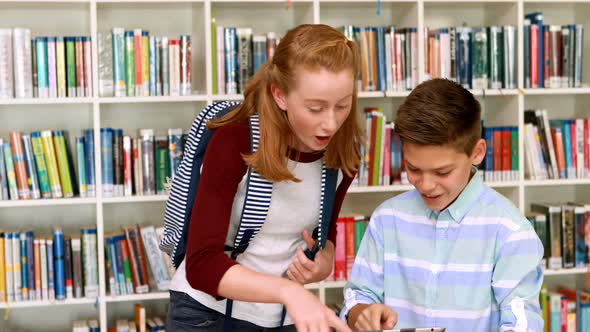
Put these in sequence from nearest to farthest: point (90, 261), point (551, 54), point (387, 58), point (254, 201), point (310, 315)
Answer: point (310, 315)
point (254, 201)
point (90, 261)
point (387, 58)
point (551, 54)

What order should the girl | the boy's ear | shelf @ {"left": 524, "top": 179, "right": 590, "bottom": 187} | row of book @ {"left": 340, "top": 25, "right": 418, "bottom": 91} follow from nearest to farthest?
the girl → the boy's ear → row of book @ {"left": 340, "top": 25, "right": 418, "bottom": 91} → shelf @ {"left": 524, "top": 179, "right": 590, "bottom": 187}

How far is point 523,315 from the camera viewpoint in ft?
4.92

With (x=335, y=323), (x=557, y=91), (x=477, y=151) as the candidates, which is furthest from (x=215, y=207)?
(x=557, y=91)

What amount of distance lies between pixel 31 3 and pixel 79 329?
1363 millimetres

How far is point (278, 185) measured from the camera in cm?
167

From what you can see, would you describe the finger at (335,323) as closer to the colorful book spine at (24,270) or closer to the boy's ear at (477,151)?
the boy's ear at (477,151)

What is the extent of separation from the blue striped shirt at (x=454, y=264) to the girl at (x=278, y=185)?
12 centimetres

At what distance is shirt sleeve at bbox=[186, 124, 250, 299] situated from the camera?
4.81ft

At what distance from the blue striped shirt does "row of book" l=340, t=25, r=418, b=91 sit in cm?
163

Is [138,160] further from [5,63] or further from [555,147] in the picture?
[555,147]

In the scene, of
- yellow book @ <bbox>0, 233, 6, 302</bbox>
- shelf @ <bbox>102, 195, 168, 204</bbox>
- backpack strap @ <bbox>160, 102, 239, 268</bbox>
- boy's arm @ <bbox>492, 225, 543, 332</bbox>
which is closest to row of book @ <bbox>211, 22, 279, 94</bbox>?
shelf @ <bbox>102, 195, 168, 204</bbox>

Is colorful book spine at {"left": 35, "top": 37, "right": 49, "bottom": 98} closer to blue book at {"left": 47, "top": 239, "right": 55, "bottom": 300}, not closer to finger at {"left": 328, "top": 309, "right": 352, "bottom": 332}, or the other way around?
blue book at {"left": 47, "top": 239, "right": 55, "bottom": 300}

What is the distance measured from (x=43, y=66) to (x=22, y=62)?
80mm

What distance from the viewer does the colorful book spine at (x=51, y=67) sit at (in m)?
3.12
